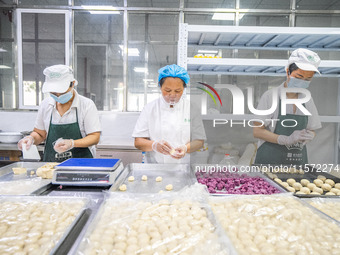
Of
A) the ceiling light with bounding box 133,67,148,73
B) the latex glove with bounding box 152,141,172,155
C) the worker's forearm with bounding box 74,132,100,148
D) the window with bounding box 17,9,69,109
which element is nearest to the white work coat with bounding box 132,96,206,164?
the latex glove with bounding box 152,141,172,155

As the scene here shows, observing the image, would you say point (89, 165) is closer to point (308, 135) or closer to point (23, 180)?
point (23, 180)

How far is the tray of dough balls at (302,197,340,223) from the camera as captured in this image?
3.59 feet

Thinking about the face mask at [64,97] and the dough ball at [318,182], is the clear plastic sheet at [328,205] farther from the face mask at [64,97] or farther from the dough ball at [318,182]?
the face mask at [64,97]

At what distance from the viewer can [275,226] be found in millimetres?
936

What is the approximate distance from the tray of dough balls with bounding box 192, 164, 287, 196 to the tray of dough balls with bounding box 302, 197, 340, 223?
17 centimetres

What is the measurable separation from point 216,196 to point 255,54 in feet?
12.1

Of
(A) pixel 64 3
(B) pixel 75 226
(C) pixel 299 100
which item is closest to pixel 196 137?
(C) pixel 299 100

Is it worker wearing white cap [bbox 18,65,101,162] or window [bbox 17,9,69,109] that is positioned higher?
window [bbox 17,9,69,109]

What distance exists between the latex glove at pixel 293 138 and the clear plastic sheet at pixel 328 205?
29.1 inches

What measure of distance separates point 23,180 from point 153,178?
80 centimetres

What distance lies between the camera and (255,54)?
4320 millimetres

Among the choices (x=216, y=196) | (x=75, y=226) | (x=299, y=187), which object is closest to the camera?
(x=75, y=226)

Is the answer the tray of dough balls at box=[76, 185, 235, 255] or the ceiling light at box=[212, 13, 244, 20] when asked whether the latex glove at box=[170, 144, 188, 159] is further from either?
the ceiling light at box=[212, 13, 244, 20]

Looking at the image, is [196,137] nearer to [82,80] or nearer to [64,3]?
[82,80]
